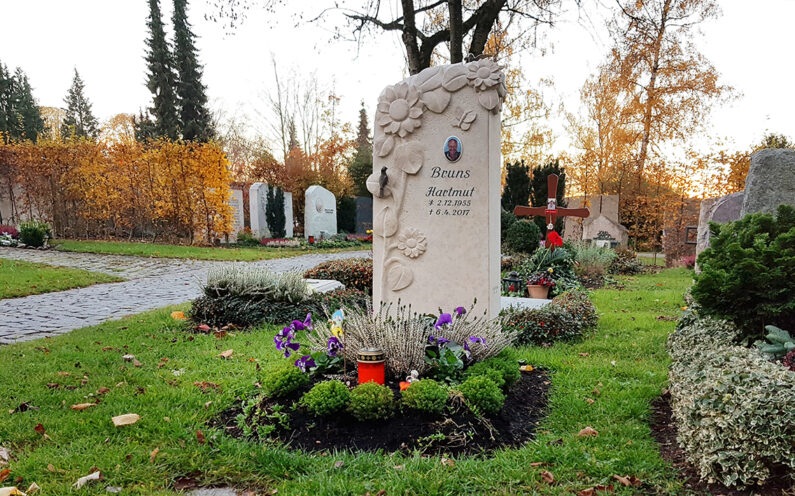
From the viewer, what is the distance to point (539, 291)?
27.9ft

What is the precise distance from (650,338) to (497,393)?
10.6ft

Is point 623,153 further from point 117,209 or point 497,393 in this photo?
point 117,209

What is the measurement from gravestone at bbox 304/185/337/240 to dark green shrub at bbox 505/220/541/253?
12093mm

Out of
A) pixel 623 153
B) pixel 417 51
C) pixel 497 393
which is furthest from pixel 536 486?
pixel 623 153

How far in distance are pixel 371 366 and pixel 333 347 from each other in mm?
574

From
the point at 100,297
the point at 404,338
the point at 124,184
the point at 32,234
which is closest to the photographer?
the point at 404,338

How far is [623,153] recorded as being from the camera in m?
19.6

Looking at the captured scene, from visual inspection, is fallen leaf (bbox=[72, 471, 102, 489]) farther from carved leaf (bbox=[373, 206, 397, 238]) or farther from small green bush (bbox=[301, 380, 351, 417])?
carved leaf (bbox=[373, 206, 397, 238])

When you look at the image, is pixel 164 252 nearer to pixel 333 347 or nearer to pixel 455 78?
pixel 455 78

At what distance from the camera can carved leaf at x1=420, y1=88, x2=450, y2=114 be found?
4949 millimetres

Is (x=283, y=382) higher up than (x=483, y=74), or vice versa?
(x=483, y=74)

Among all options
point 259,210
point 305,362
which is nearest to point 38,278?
point 305,362

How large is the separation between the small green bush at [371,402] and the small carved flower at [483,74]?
3.24 meters

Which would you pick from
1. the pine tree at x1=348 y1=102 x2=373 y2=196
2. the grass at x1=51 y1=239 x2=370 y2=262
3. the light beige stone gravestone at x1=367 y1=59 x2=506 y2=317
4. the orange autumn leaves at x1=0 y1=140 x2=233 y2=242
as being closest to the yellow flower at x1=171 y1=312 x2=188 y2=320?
the light beige stone gravestone at x1=367 y1=59 x2=506 y2=317
